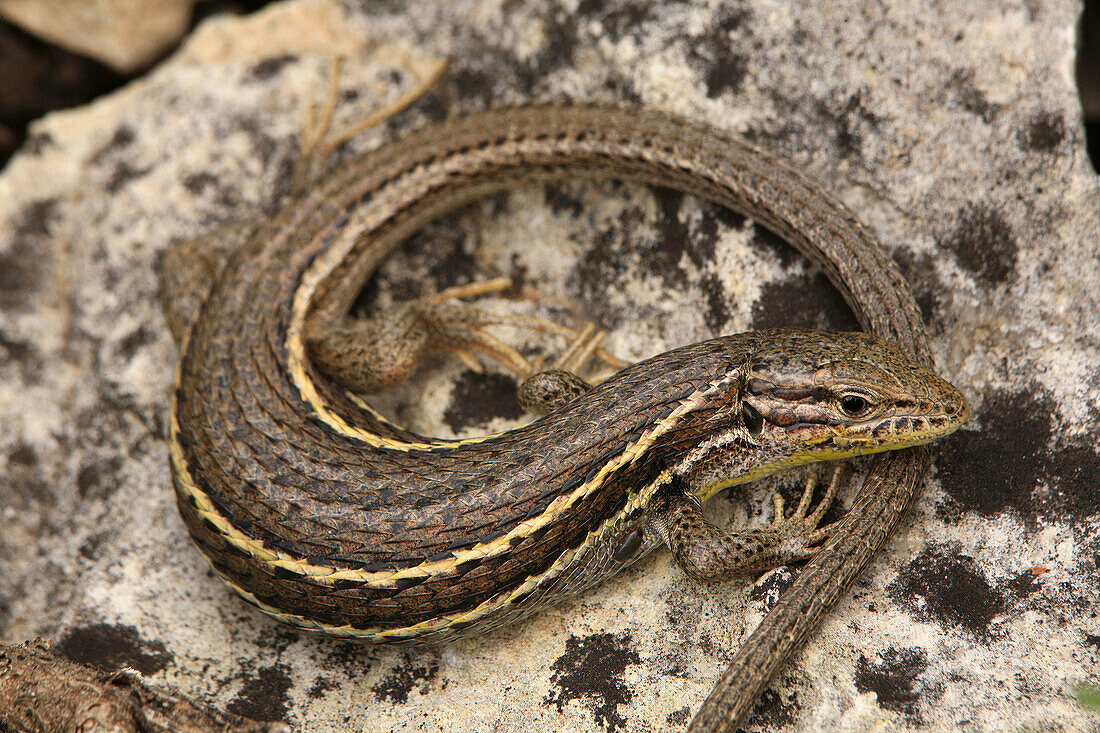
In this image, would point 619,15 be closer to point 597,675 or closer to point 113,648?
point 597,675

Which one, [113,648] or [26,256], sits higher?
[26,256]

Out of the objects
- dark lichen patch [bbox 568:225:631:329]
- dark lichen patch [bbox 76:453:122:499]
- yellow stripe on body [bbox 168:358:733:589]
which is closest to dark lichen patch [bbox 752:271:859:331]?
yellow stripe on body [bbox 168:358:733:589]

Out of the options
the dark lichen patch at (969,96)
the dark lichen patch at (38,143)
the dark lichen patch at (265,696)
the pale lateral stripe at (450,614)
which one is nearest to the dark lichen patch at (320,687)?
the dark lichen patch at (265,696)

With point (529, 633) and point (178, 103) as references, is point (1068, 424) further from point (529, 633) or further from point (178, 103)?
point (178, 103)

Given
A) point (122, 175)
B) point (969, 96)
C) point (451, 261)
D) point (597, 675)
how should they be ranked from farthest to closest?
point (122, 175) → point (451, 261) → point (969, 96) → point (597, 675)

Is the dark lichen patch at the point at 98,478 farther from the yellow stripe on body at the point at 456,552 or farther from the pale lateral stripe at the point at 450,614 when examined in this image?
the pale lateral stripe at the point at 450,614

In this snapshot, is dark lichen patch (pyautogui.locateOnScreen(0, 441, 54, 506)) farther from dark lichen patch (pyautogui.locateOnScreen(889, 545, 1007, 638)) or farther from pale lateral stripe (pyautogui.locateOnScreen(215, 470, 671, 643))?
dark lichen patch (pyautogui.locateOnScreen(889, 545, 1007, 638))

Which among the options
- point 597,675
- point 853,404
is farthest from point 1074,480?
point 597,675

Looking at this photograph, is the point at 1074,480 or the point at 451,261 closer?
the point at 1074,480
